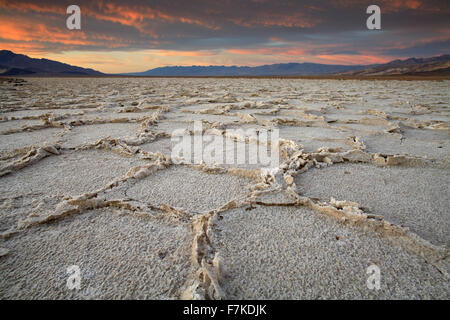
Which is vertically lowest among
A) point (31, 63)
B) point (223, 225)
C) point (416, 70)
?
point (223, 225)

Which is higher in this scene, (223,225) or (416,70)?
(416,70)

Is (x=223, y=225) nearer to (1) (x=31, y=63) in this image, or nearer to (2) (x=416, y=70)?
(2) (x=416, y=70)

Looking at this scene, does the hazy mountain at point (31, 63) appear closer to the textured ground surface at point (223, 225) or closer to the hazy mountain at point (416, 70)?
the hazy mountain at point (416, 70)

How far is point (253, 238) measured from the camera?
122 cm

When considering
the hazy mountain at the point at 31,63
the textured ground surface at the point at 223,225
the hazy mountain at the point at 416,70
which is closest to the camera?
the textured ground surface at the point at 223,225

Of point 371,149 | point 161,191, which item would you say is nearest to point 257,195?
point 161,191

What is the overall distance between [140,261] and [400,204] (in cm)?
150

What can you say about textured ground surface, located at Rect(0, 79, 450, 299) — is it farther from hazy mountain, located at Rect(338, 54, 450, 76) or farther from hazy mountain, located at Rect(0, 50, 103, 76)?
hazy mountain, located at Rect(0, 50, 103, 76)

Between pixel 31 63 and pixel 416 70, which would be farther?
pixel 31 63

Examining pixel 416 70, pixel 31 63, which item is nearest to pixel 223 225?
pixel 416 70

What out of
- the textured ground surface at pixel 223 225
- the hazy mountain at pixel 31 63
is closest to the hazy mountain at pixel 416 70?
the textured ground surface at pixel 223 225

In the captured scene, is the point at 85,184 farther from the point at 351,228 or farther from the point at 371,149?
the point at 371,149

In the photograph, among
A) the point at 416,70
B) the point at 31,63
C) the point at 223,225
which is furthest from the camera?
the point at 31,63
